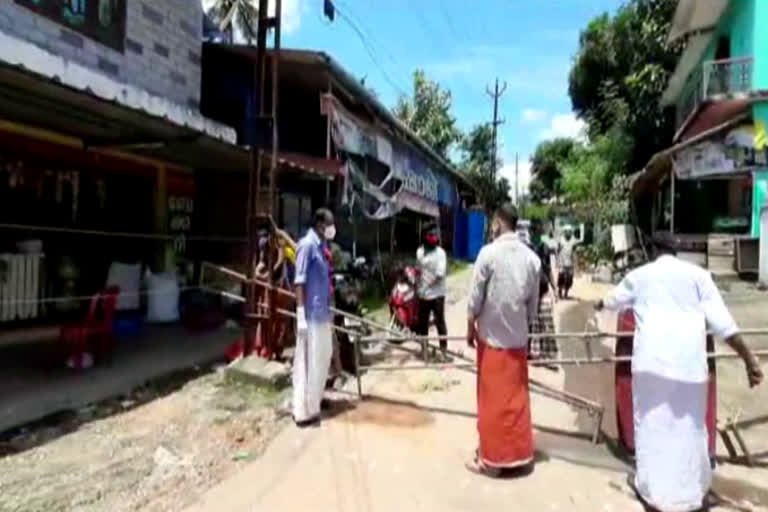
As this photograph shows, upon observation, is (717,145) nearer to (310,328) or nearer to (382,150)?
(382,150)

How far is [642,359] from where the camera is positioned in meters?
4.36

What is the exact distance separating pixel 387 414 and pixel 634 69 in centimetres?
2753

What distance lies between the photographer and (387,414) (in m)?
6.19

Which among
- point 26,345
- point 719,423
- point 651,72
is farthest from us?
point 651,72

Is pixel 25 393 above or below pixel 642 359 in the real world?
below

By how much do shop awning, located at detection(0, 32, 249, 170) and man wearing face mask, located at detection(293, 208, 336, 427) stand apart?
6.42 ft

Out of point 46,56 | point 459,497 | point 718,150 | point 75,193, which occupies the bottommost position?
point 459,497

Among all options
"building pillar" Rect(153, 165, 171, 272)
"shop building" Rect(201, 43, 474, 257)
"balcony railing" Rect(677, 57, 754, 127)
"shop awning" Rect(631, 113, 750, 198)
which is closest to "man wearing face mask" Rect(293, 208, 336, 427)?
"shop building" Rect(201, 43, 474, 257)

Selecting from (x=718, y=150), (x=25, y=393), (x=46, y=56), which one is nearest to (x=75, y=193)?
(x=25, y=393)

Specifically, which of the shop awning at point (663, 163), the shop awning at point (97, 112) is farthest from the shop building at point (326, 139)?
the shop awning at point (663, 163)

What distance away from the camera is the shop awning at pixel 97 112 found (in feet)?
16.4

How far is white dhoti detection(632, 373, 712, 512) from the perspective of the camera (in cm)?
416

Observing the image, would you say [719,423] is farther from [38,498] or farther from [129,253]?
[129,253]

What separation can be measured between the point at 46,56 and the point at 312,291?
8.64ft
